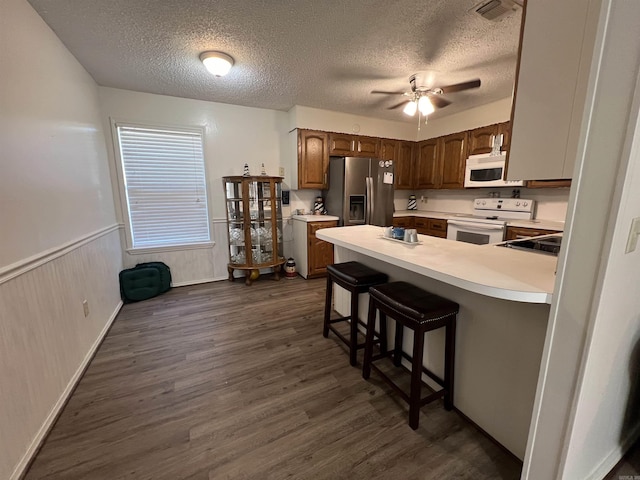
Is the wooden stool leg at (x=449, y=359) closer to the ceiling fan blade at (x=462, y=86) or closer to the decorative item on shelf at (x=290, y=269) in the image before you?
the ceiling fan blade at (x=462, y=86)

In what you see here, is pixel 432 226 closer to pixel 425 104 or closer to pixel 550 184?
pixel 550 184

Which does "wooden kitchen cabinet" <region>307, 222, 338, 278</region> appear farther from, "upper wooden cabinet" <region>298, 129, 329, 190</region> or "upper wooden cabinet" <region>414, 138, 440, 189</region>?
"upper wooden cabinet" <region>414, 138, 440, 189</region>

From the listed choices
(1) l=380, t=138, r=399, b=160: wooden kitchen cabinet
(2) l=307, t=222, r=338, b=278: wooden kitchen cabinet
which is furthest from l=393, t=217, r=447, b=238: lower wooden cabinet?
(2) l=307, t=222, r=338, b=278: wooden kitchen cabinet

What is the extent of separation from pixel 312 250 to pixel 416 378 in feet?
8.83

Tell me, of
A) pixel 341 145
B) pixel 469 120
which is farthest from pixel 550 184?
pixel 341 145

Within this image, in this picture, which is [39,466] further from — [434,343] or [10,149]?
[434,343]

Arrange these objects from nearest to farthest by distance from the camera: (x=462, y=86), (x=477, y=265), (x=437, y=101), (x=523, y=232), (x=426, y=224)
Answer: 1. (x=477, y=265)
2. (x=462, y=86)
3. (x=437, y=101)
4. (x=523, y=232)
5. (x=426, y=224)

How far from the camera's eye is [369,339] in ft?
5.83

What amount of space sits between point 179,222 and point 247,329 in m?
2.00

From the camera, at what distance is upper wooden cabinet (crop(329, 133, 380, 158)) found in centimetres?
412

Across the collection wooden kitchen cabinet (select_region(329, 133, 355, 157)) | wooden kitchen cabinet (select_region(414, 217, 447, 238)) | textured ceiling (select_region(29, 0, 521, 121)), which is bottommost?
wooden kitchen cabinet (select_region(414, 217, 447, 238))

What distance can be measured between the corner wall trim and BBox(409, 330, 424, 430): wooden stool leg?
2.01 metres

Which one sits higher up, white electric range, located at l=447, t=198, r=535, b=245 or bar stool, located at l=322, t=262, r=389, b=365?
white electric range, located at l=447, t=198, r=535, b=245

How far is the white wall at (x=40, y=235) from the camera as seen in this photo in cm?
128
